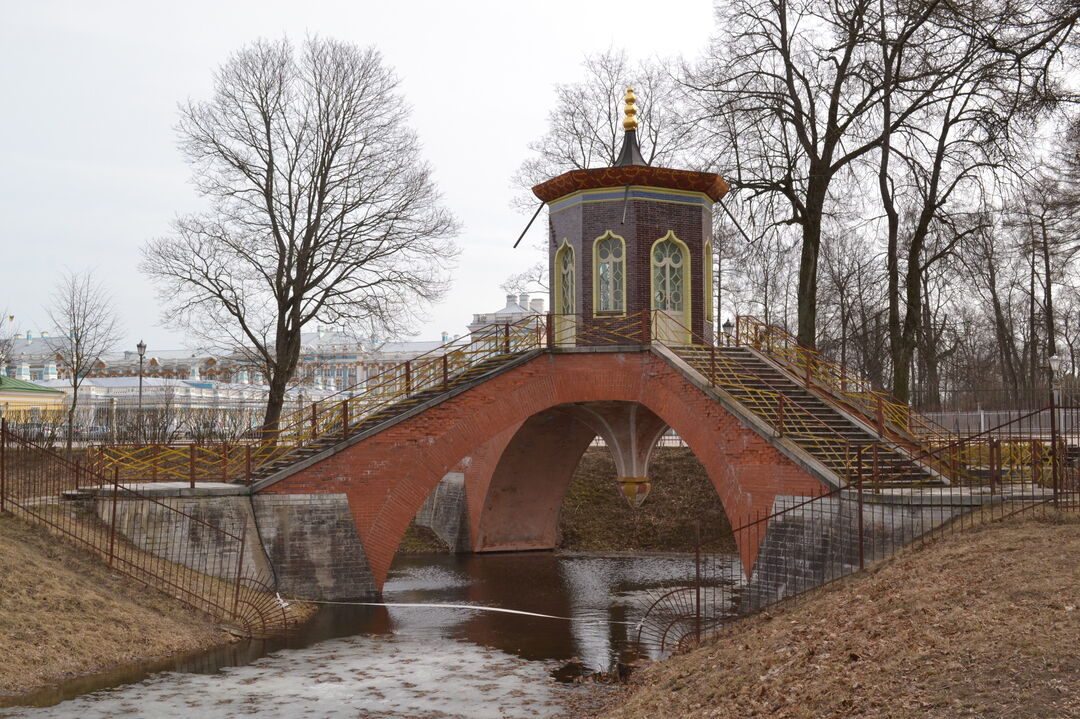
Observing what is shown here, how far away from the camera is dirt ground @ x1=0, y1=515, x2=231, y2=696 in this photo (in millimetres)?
12781

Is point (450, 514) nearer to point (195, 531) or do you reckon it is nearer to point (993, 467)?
point (195, 531)

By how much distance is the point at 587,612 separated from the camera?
18.6 metres

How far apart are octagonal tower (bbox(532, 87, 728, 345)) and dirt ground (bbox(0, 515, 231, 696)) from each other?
32.6 feet

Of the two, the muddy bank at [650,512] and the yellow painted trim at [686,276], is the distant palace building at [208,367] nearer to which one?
the muddy bank at [650,512]

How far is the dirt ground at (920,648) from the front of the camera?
7418mm

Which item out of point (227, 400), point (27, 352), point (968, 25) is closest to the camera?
point (968, 25)

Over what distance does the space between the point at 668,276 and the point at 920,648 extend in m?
13.7

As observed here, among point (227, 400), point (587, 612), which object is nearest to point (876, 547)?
point (587, 612)

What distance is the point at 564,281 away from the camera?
74.2 ft

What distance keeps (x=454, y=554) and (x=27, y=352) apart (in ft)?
255

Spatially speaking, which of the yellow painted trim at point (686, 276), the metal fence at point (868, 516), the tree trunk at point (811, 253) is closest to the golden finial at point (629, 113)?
the yellow painted trim at point (686, 276)

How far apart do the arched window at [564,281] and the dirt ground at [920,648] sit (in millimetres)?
10906

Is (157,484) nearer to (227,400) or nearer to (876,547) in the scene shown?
(876,547)

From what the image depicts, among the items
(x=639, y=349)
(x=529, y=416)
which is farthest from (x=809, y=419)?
(x=529, y=416)
